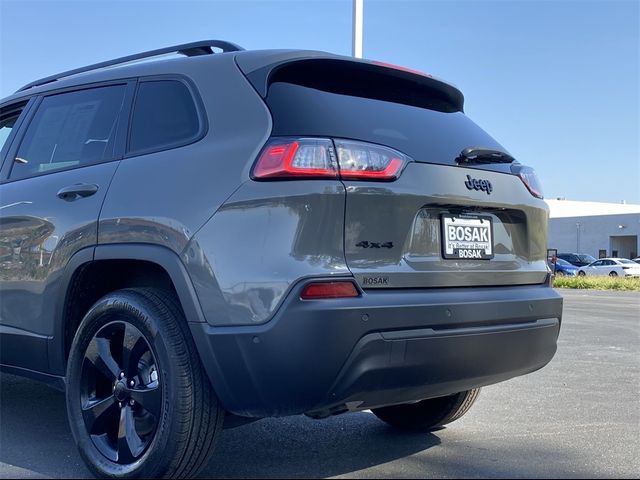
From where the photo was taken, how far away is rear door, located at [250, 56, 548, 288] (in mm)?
2898

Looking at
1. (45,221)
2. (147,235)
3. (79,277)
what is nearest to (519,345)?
(147,235)

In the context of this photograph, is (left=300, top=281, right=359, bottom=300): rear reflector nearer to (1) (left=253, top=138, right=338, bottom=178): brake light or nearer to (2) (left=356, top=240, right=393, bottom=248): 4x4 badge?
(2) (left=356, top=240, right=393, bottom=248): 4x4 badge

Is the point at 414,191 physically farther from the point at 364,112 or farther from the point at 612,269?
the point at 612,269

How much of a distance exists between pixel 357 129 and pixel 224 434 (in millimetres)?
2167

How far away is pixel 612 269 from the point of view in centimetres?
3838

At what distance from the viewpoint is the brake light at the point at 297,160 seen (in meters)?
2.84

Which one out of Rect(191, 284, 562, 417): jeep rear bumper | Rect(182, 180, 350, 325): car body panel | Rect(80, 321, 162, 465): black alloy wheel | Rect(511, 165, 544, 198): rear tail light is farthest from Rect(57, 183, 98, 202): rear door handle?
Rect(511, 165, 544, 198): rear tail light

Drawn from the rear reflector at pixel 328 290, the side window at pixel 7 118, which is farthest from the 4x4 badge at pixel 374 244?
the side window at pixel 7 118

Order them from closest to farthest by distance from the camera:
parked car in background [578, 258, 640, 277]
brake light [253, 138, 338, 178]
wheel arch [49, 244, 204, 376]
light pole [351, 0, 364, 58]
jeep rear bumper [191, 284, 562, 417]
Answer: jeep rear bumper [191, 284, 562, 417], brake light [253, 138, 338, 178], wheel arch [49, 244, 204, 376], light pole [351, 0, 364, 58], parked car in background [578, 258, 640, 277]

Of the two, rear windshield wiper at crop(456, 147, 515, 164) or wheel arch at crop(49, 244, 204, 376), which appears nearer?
wheel arch at crop(49, 244, 204, 376)

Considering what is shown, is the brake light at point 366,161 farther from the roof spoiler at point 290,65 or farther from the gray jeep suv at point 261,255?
the roof spoiler at point 290,65

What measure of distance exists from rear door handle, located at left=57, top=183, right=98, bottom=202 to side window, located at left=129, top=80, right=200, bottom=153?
273 mm

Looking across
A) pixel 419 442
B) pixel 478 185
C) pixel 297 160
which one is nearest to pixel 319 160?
pixel 297 160

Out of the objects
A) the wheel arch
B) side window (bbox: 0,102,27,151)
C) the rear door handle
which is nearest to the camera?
the wheel arch
